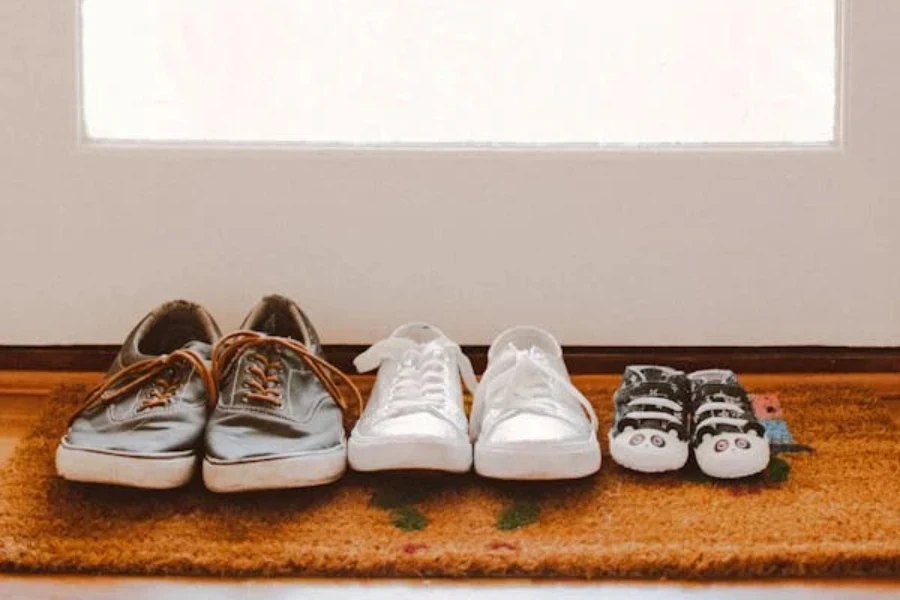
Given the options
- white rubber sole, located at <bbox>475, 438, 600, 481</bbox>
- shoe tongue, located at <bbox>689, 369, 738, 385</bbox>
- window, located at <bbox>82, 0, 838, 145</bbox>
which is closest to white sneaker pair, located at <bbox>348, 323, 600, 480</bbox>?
white rubber sole, located at <bbox>475, 438, 600, 481</bbox>

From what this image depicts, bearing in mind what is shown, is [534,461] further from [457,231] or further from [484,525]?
[457,231]

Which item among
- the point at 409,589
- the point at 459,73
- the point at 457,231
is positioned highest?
the point at 459,73

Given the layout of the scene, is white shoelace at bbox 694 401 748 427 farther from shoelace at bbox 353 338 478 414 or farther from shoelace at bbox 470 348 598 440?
shoelace at bbox 353 338 478 414

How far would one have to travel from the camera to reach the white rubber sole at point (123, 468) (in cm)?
102

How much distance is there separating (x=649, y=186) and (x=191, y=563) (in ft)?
2.13

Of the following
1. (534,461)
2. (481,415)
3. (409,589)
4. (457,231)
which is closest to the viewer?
(409,589)

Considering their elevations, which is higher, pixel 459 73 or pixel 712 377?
pixel 459 73

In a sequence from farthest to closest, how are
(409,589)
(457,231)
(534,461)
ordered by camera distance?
(457,231)
(534,461)
(409,589)

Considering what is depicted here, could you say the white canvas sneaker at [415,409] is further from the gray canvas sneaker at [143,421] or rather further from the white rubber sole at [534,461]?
the gray canvas sneaker at [143,421]

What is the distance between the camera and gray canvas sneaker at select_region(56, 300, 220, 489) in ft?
3.34

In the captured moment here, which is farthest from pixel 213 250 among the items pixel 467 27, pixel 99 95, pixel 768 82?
pixel 768 82

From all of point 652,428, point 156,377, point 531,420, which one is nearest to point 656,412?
point 652,428

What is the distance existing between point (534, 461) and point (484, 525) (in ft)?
0.24

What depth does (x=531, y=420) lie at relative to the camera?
1.08 metres
